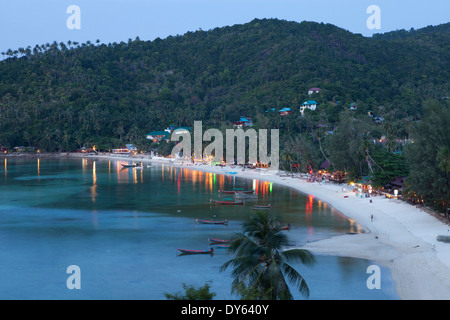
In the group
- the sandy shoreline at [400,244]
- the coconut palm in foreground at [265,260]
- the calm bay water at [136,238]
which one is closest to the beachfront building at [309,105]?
the calm bay water at [136,238]

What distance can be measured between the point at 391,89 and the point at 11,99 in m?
142

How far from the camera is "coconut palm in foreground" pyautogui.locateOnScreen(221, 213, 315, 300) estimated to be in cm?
1853

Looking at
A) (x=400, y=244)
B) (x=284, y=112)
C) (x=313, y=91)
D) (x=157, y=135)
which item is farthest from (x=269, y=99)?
(x=400, y=244)

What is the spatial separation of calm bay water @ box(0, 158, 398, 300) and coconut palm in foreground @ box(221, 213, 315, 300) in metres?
8.13

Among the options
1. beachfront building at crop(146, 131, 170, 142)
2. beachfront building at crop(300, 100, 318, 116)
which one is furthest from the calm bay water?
beachfront building at crop(146, 131, 170, 142)

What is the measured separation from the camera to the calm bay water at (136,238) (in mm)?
29094

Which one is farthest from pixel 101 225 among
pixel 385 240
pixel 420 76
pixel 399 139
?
pixel 420 76

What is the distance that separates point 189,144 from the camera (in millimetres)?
130250

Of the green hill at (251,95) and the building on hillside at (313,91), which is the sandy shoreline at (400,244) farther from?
the building on hillside at (313,91)

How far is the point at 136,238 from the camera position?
137 feet

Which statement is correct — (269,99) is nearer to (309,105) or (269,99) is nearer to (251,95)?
(251,95)

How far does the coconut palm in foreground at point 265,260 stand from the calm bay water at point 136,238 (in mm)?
8134

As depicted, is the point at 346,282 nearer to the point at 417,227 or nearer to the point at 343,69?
the point at 417,227
